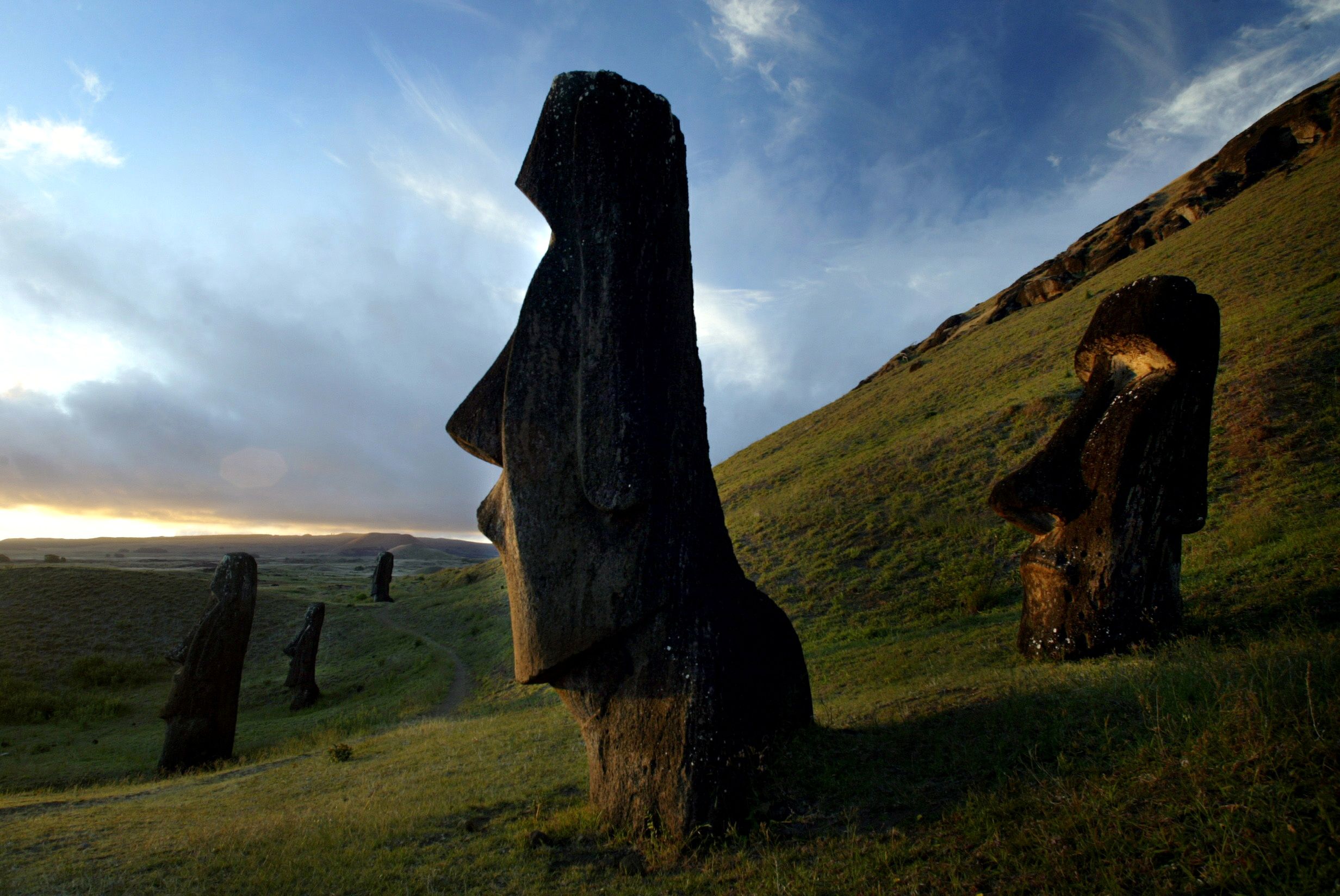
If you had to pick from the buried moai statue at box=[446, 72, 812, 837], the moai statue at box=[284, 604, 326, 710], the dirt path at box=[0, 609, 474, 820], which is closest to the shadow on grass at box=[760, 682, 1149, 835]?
the buried moai statue at box=[446, 72, 812, 837]

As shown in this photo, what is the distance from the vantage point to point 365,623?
35500mm

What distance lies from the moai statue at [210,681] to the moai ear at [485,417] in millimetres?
12067

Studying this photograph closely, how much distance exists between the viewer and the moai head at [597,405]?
5746 millimetres

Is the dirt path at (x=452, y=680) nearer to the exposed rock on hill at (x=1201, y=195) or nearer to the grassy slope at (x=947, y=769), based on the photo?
the grassy slope at (x=947, y=769)

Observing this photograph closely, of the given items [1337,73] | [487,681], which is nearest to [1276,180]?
[1337,73]

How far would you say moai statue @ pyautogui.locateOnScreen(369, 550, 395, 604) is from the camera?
4475cm

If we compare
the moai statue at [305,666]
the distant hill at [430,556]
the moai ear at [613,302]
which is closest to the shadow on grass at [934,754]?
the moai ear at [613,302]

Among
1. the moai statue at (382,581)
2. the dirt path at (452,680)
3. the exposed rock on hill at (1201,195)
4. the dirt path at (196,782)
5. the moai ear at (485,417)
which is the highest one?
the exposed rock on hill at (1201,195)

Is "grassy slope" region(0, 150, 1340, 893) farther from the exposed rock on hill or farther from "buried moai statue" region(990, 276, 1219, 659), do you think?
the exposed rock on hill

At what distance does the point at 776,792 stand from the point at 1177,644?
16.5ft

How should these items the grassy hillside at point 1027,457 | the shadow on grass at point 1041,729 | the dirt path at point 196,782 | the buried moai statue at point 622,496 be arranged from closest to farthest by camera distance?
the shadow on grass at point 1041,729 → the buried moai statue at point 622,496 → the dirt path at point 196,782 → the grassy hillside at point 1027,457

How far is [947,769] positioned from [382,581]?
151 feet

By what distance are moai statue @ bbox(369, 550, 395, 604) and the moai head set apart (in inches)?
1669

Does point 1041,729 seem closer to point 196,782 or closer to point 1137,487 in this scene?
point 1137,487
